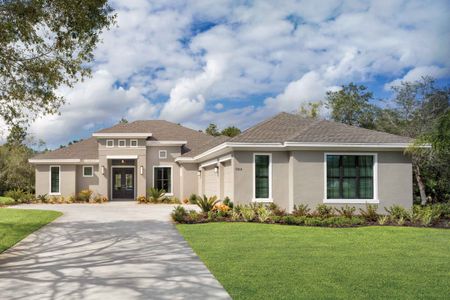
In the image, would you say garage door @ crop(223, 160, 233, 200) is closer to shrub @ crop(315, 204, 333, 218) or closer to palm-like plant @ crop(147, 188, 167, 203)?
shrub @ crop(315, 204, 333, 218)

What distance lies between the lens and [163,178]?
30.0 metres

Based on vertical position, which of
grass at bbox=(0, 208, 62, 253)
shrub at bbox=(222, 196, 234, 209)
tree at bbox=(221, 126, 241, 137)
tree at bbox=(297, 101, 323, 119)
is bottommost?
grass at bbox=(0, 208, 62, 253)

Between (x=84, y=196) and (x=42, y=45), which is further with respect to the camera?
(x=84, y=196)

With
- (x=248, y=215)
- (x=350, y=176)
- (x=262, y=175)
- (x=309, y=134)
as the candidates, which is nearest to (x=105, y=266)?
(x=248, y=215)

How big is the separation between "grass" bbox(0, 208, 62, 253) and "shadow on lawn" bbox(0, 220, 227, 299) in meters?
0.48

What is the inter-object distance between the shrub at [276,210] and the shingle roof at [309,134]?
264cm

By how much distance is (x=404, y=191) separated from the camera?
18.8 meters

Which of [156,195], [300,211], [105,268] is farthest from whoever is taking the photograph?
[156,195]

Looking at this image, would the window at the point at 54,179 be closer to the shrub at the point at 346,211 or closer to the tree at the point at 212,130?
the shrub at the point at 346,211

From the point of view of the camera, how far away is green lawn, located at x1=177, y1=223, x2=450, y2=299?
23.4ft

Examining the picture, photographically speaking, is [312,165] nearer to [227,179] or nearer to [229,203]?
[229,203]

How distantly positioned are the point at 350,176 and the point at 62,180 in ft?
65.1

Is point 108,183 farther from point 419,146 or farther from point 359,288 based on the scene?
point 359,288

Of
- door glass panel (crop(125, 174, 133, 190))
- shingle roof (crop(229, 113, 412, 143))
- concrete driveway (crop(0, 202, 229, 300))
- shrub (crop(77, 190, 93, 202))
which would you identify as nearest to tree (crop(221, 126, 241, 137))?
door glass panel (crop(125, 174, 133, 190))
